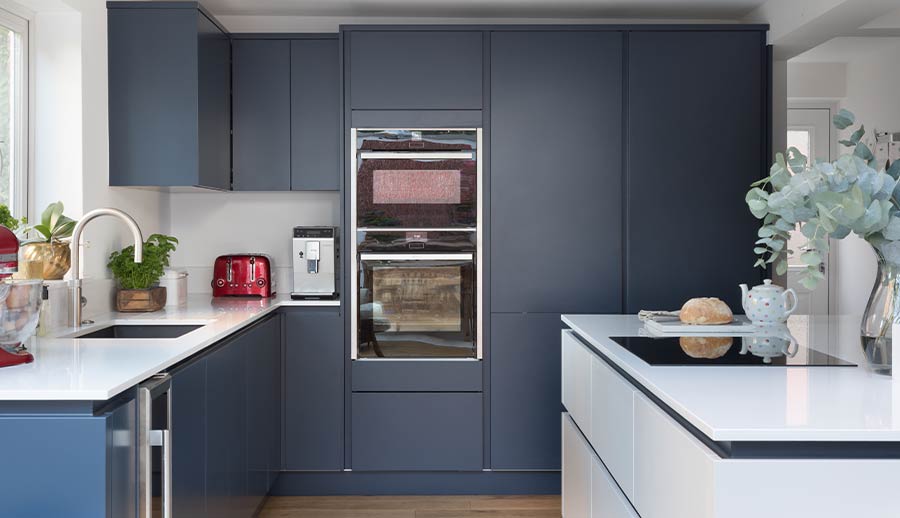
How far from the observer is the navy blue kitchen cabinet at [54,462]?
156 cm

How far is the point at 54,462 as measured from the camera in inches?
61.7

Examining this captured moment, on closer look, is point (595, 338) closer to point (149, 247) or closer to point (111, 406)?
point (111, 406)

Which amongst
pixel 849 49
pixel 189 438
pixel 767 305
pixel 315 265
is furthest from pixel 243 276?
pixel 849 49

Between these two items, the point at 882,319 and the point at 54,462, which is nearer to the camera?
the point at 54,462

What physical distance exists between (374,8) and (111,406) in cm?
285

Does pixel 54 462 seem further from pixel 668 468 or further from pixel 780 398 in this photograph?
pixel 780 398

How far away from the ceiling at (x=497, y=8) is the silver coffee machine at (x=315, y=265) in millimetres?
1165

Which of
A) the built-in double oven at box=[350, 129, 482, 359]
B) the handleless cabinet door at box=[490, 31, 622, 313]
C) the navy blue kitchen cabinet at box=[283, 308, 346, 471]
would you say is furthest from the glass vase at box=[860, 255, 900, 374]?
the navy blue kitchen cabinet at box=[283, 308, 346, 471]

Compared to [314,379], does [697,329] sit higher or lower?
higher

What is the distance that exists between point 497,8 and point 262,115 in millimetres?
1296

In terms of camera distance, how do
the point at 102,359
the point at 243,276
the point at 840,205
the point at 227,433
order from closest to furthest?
the point at 840,205 < the point at 102,359 < the point at 227,433 < the point at 243,276

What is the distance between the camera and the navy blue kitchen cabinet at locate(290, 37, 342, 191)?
3.87 metres

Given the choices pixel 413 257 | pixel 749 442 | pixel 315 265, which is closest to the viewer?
pixel 749 442

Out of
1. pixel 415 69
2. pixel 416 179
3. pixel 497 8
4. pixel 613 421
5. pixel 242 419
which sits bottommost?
pixel 242 419
